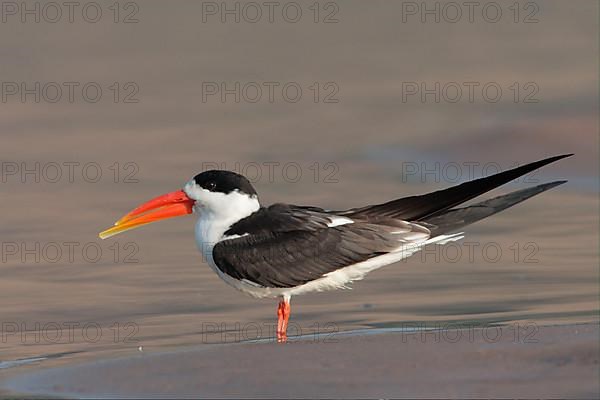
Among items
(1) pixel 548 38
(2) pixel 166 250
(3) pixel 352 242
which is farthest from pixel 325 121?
(3) pixel 352 242

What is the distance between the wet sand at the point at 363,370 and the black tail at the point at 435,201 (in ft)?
3.85

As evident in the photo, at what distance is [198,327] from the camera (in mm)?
9375

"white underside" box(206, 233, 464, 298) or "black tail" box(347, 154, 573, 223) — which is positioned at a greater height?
"black tail" box(347, 154, 573, 223)

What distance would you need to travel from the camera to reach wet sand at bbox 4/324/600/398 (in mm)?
7234

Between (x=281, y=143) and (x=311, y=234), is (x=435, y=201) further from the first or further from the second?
(x=281, y=143)

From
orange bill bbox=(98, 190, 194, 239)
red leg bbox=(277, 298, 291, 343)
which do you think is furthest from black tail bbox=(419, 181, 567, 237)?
orange bill bbox=(98, 190, 194, 239)

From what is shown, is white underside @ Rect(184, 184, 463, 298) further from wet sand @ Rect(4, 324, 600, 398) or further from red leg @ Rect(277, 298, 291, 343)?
wet sand @ Rect(4, 324, 600, 398)

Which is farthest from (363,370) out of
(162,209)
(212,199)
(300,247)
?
(162,209)

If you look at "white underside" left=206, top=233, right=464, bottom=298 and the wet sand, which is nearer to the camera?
the wet sand

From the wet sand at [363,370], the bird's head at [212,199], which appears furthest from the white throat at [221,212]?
the wet sand at [363,370]

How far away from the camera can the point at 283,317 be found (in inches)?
369

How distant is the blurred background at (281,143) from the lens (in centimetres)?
993

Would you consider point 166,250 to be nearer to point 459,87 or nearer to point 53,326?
point 53,326

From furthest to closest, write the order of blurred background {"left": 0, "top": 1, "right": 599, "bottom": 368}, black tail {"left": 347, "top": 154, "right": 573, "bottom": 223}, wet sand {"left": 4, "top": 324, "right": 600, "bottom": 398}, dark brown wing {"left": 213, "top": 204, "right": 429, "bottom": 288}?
blurred background {"left": 0, "top": 1, "right": 599, "bottom": 368}
dark brown wing {"left": 213, "top": 204, "right": 429, "bottom": 288}
black tail {"left": 347, "top": 154, "right": 573, "bottom": 223}
wet sand {"left": 4, "top": 324, "right": 600, "bottom": 398}
